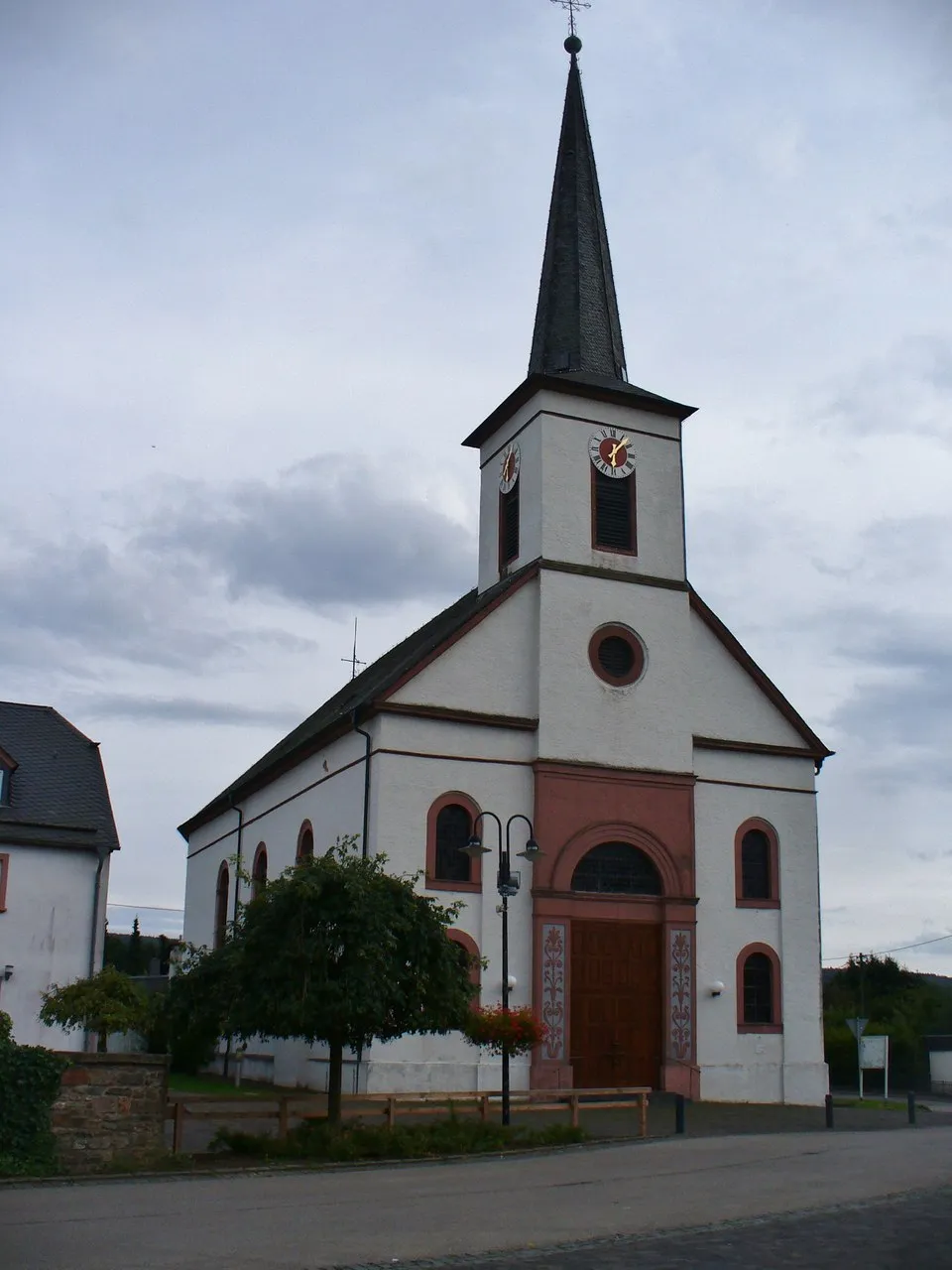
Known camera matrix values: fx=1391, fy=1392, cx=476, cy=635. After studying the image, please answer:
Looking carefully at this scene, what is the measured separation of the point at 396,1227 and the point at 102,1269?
127 inches

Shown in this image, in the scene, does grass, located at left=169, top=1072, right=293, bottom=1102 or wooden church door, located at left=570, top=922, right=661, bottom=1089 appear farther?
grass, located at left=169, top=1072, right=293, bottom=1102

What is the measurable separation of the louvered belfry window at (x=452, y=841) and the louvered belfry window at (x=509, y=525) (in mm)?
Result: 7280

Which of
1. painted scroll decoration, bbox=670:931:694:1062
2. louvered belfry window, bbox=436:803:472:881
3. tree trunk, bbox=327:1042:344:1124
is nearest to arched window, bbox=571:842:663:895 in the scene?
painted scroll decoration, bbox=670:931:694:1062

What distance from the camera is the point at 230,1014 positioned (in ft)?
65.4

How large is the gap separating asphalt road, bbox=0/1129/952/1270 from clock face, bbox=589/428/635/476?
18125 mm

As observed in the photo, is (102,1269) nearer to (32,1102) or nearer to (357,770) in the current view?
(32,1102)

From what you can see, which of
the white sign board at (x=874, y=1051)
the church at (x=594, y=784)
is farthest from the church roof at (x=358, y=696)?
the white sign board at (x=874, y=1051)

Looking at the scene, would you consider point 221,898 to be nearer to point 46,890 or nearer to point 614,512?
point 46,890

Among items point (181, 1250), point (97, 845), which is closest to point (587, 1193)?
point (181, 1250)

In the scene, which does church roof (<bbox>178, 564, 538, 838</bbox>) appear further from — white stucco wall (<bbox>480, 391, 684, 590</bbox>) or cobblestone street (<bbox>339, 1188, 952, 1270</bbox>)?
cobblestone street (<bbox>339, 1188, 952, 1270</bbox>)

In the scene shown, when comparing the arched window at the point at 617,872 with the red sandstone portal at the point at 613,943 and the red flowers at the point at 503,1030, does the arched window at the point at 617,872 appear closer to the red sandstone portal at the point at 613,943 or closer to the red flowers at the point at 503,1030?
the red sandstone portal at the point at 613,943

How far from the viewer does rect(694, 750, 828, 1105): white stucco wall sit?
31.0 metres

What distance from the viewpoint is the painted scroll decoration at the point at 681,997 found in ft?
99.7

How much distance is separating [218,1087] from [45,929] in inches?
228
